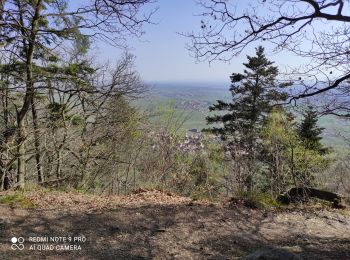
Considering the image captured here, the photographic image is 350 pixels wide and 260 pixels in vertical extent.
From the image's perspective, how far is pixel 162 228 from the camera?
212 inches

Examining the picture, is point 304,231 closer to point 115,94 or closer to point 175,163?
point 115,94

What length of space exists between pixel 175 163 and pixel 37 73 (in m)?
10.1

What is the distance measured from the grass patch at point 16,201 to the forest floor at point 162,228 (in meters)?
0.02

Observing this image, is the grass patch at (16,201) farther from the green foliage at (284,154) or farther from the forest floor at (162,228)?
the green foliage at (284,154)

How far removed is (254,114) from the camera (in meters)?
23.8

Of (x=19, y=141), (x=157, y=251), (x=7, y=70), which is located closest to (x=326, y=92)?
(x=157, y=251)

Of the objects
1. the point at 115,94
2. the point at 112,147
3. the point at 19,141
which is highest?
the point at 115,94

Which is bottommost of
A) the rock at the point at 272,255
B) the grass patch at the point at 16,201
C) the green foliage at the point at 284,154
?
the green foliage at the point at 284,154

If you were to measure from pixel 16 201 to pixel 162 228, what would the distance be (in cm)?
269

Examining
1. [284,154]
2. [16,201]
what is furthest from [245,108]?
[16,201]

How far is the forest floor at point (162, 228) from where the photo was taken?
15.1ft

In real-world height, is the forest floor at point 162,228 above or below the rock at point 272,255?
below

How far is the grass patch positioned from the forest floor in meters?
0.02

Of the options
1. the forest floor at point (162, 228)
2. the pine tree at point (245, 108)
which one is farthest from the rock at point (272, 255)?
the pine tree at point (245, 108)
